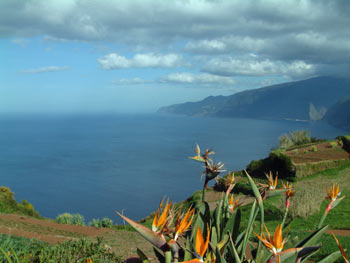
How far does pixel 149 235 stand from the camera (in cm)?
128

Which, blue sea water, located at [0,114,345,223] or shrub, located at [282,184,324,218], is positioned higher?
shrub, located at [282,184,324,218]

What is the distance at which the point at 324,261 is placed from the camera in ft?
5.88

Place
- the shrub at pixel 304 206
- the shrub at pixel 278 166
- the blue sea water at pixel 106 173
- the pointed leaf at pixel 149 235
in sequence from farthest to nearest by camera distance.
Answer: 1. the blue sea water at pixel 106 173
2. the shrub at pixel 278 166
3. the shrub at pixel 304 206
4. the pointed leaf at pixel 149 235

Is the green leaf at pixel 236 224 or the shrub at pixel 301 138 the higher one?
the green leaf at pixel 236 224

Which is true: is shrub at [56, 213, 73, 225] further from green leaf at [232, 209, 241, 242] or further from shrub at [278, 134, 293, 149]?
shrub at [278, 134, 293, 149]

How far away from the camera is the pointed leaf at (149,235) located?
49.1 inches

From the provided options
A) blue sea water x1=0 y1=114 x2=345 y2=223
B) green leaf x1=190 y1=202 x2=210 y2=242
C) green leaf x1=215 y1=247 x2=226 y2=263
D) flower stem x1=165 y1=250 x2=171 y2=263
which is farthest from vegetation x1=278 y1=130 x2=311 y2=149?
flower stem x1=165 y1=250 x2=171 y2=263

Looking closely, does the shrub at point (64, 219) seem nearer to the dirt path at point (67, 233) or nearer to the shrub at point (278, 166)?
the dirt path at point (67, 233)

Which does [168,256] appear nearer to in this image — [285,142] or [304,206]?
[304,206]

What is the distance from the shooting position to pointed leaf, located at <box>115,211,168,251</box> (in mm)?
1247

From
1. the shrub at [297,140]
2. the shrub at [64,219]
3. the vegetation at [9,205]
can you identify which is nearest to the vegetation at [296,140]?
the shrub at [297,140]

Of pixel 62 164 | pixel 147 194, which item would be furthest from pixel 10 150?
pixel 147 194

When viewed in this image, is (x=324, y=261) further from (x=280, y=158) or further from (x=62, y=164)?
(x=62, y=164)

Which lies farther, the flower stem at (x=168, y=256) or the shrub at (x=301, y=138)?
the shrub at (x=301, y=138)
